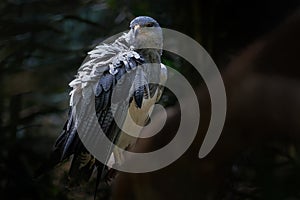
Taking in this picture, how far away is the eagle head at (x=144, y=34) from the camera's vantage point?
1.66 feet

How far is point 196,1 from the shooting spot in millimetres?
826

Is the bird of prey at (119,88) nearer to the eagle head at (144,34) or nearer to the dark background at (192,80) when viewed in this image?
the eagle head at (144,34)

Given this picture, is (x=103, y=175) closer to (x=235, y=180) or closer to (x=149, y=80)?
(x=149, y=80)

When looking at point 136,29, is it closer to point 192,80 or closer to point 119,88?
point 119,88

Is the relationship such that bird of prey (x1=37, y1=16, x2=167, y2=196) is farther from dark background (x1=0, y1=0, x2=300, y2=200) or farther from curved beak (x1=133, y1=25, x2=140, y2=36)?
dark background (x1=0, y1=0, x2=300, y2=200)

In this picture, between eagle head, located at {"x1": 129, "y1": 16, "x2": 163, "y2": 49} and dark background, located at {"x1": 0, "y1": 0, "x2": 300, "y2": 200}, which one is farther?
dark background, located at {"x1": 0, "y1": 0, "x2": 300, "y2": 200}

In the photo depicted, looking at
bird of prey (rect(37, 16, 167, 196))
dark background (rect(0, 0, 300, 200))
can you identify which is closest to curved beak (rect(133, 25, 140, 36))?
bird of prey (rect(37, 16, 167, 196))

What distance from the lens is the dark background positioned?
709 millimetres

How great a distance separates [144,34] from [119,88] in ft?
0.20

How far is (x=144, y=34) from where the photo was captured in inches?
19.9

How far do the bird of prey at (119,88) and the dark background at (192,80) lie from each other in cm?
12

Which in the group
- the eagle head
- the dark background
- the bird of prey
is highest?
the eagle head

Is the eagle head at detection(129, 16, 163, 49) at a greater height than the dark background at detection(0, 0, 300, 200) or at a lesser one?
greater

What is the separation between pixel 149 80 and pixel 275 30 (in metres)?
0.35
